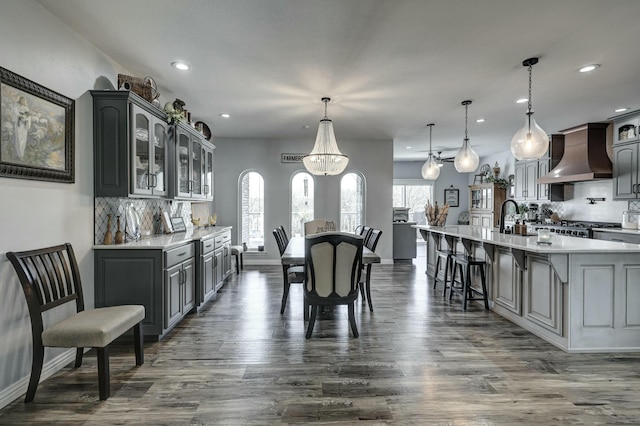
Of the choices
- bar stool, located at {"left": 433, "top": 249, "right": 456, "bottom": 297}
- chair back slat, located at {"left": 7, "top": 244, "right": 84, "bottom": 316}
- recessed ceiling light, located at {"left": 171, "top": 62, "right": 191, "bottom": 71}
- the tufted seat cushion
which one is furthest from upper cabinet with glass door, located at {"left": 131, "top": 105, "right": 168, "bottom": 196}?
bar stool, located at {"left": 433, "top": 249, "right": 456, "bottom": 297}

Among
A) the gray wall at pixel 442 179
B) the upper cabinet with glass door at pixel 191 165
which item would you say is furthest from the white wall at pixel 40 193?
the gray wall at pixel 442 179

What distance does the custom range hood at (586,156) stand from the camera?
5.70m

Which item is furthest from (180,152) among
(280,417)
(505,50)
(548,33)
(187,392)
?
(548,33)

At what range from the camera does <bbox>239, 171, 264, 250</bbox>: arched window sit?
6.98m

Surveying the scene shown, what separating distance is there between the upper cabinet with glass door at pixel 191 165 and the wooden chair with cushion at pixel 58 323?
1.69 metres

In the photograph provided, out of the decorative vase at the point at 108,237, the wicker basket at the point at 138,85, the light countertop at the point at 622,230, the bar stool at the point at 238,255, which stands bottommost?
the bar stool at the point at 238,255

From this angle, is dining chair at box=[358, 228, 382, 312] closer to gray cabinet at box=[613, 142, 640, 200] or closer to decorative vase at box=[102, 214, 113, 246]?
decorative vase at box=[102, 214, 113, 246]

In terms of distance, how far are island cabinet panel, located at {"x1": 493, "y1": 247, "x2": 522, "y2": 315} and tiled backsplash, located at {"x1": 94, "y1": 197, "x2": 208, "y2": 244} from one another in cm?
411

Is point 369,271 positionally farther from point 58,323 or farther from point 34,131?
point 34,131

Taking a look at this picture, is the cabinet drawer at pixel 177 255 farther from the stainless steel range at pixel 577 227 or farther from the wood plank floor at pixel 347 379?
the stainless steel range at pixel 577 227

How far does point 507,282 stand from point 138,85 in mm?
4408

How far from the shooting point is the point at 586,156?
5.88 metres

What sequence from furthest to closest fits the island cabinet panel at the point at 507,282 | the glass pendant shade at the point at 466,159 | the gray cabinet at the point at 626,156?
the gray cabinet at the point at 626,156, the glass pendant shade at the point at 466,159, the island cabinet panel at the point at 507,282

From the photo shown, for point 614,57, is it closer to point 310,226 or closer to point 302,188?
point 310,226
